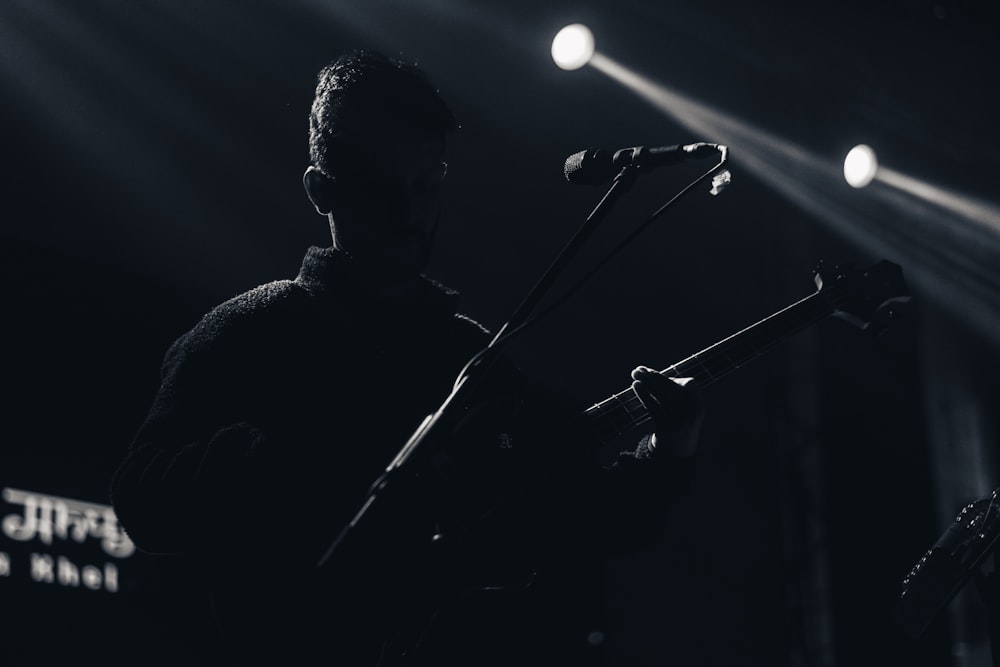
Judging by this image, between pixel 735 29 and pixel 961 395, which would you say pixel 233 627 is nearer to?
pixel 735 29

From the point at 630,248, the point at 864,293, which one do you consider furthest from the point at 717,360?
the point at 630,248

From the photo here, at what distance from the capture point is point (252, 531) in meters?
1.72

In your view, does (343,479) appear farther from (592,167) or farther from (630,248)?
(630,248)

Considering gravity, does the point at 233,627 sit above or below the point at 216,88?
below

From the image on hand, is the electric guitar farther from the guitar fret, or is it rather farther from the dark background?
the dark background

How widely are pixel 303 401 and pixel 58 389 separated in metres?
2.69

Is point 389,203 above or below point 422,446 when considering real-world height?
above

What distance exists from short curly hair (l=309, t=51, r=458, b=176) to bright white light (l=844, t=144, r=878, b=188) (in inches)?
167

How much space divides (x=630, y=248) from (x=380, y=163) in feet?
15.1

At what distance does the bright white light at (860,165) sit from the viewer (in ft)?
19.1

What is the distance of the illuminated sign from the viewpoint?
3.94m

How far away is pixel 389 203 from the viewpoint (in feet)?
6.75

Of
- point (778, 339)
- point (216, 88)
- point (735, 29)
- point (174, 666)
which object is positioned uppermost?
point (735, 29)

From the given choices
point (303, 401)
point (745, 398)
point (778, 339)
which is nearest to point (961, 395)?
point (745, 398)
